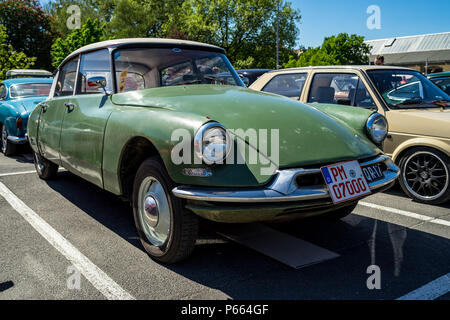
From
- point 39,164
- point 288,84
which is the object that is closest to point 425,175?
point 288,84

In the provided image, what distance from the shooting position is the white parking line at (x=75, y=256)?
2.54 meters

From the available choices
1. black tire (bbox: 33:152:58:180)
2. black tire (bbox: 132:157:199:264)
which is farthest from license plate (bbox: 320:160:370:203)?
black tire (bbox: 33:152:58:180)

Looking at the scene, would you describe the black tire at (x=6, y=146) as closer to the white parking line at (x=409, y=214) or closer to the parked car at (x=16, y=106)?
the parked car at (x=16, y=106)

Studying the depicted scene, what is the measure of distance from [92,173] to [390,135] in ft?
11.4

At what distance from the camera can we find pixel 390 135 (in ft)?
15.9

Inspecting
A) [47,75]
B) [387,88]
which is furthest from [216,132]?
[47,75]

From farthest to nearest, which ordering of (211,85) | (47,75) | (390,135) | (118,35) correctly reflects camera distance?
(118,35) < (47,75) < (390,135) < (211,85)

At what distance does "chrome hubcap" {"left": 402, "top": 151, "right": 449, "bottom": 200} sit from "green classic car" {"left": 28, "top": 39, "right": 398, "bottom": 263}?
1.32 m

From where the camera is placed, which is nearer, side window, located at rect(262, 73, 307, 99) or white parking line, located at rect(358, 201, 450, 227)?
white parking line, located at rect(358, 201, 450, 227)

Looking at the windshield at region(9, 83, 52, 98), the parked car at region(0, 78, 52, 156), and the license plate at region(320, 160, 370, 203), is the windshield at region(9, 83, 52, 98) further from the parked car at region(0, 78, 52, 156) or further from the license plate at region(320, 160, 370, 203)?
the license plate at region(320, 160, 370, 203)

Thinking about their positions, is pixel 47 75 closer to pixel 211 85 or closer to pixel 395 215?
pixel 211 85

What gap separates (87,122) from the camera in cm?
365

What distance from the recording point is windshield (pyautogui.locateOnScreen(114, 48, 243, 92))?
147 inches
